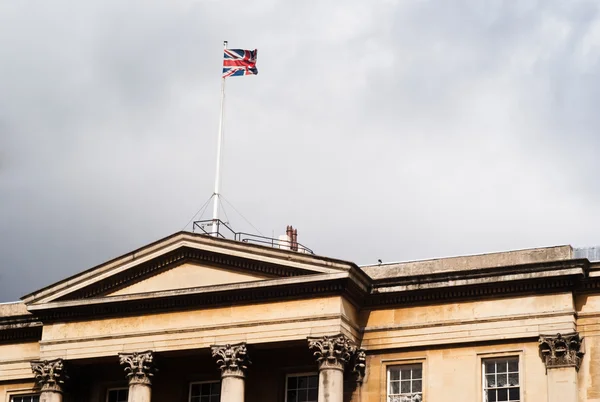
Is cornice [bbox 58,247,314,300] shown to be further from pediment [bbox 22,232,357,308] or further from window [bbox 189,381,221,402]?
window [bbox 189,381,221,402]

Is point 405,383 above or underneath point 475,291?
Answer: underneath

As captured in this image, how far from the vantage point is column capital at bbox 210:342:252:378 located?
1646 inches

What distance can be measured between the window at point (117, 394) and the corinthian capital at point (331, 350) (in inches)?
330

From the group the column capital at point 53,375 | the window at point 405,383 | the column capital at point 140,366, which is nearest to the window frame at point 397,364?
the window at point 405,383

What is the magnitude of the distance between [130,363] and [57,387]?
2999 mm

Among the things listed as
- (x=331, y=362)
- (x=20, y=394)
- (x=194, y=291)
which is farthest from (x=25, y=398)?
(x=331, y=362)

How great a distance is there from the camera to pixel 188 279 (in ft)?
144

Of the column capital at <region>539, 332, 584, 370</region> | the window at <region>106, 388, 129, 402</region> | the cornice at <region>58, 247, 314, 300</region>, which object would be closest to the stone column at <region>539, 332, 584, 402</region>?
the column capital at <region>539, 332, 584, 370</region>

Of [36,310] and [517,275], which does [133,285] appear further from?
[517,275]

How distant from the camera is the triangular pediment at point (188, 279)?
43.1 meters

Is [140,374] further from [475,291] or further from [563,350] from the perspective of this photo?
[563,350]

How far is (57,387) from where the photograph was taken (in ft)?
146

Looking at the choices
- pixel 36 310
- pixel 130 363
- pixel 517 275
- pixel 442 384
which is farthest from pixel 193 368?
pixel 517 275

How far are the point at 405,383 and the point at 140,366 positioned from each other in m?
8.72
